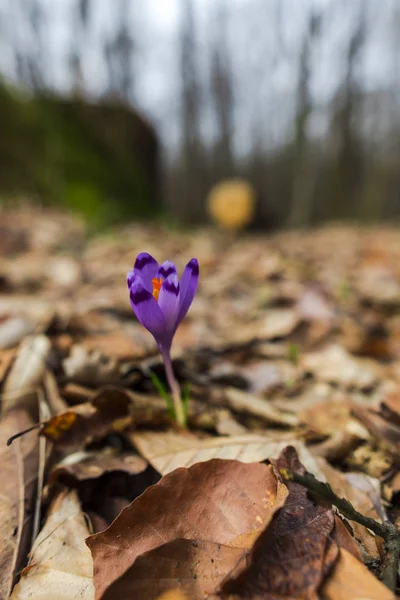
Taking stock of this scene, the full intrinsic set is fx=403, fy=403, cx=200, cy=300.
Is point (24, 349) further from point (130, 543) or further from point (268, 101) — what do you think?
point (268, 101)

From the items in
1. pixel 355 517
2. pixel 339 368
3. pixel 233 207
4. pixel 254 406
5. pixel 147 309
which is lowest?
pixel 233 207

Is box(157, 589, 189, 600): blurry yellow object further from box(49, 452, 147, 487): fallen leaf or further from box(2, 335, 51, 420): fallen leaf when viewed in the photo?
box(2, 335, 51, 420): fallen leaf

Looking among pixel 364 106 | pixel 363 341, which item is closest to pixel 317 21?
pixel 364 106

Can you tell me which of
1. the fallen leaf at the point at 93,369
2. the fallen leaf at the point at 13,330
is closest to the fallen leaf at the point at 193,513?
the fallen leaf at the point at 93,369

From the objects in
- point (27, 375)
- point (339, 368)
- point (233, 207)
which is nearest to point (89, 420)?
point (27, 375)

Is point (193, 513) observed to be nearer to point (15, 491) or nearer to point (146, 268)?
point (15, 491)

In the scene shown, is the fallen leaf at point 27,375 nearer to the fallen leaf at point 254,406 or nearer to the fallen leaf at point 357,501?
the fallen leaf at point 254,406
